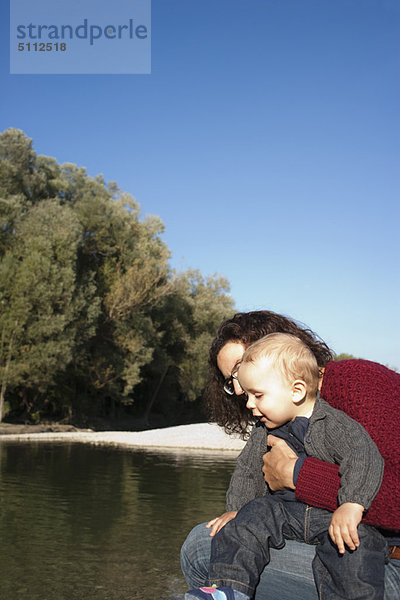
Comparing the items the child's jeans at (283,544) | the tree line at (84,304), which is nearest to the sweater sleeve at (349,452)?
the child's jeans at (283,544)

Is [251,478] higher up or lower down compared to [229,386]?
lower down

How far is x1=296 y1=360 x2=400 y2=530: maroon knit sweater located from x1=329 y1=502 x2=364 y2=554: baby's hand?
0.05m

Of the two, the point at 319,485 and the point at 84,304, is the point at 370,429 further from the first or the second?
the point at 84,304

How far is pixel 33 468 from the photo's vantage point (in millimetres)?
9750

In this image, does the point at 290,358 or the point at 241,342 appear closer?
the point at 290,358

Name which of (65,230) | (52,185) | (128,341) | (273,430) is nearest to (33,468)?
(273,430)

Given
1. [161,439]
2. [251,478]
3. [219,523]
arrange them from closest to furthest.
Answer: [219,523] → [251,478] → [161,439]

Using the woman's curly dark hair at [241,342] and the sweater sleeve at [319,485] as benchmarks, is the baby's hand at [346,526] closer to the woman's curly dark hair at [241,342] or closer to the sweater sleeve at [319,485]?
the sweater sleeve at [319,485]

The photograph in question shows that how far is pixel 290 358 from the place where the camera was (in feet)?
6.50

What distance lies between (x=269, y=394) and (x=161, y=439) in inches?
642

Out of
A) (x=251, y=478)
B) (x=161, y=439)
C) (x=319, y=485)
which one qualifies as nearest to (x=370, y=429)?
(x=319, y=485)

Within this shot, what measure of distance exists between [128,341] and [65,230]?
537 cm

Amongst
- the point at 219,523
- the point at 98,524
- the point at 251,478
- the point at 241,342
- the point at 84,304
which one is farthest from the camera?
the point at 84,304

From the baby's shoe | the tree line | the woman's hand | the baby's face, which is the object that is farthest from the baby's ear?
the tree line
